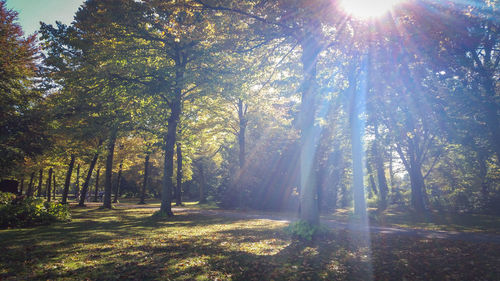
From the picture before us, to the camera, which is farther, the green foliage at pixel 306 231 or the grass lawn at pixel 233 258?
the green foliage at pixel 306 231

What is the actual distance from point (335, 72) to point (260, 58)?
3865 millimetres

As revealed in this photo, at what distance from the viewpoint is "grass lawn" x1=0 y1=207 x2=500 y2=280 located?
624 centimetres

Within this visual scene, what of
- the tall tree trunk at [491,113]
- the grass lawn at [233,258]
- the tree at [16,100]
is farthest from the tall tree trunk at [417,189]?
the tree at [16,100]

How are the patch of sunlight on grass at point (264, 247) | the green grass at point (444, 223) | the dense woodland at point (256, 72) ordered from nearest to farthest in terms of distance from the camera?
the patch of sunlight on grass at point (264, 247) < the dense woodland at point (256, 72) < the green grass at point (444, 223)

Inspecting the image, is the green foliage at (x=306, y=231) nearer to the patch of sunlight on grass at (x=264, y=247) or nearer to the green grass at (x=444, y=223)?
the patch of sunlight on grass at (x=264, y=247)

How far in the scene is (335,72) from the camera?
43.7 ft

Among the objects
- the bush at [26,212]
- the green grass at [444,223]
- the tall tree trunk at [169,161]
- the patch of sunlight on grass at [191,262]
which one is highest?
the tall tree trunk at [169,161]

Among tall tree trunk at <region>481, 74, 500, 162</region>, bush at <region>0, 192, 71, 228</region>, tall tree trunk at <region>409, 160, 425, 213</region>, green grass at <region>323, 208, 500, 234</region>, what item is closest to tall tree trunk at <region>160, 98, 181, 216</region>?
bush at <region>0, 192, 71, 228</region>

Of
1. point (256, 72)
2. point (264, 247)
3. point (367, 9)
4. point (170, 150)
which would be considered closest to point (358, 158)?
point (256, 72)

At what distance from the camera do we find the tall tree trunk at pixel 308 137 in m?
11.2

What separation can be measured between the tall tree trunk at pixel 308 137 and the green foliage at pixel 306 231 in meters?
0.19

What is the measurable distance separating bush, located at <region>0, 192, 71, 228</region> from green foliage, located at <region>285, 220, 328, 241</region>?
12.6 meters

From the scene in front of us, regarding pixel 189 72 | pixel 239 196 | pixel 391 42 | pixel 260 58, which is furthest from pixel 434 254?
pixel 239 196

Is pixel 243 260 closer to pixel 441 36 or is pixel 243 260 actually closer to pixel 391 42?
pixel 391 42
